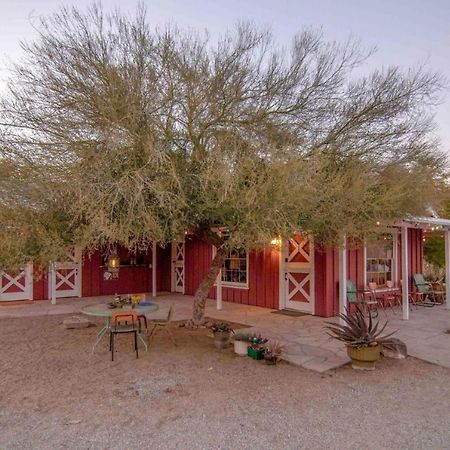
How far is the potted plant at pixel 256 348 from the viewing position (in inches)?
210

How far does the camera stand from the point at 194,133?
5.34m

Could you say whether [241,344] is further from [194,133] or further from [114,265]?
[114,265]

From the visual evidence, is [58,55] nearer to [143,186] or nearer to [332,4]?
[143,186]

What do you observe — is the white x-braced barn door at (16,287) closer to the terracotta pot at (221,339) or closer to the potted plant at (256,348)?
the terracotta pot at (221,339)

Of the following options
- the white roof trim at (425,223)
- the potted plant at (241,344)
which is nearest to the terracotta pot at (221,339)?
the potted plant at (241,344)

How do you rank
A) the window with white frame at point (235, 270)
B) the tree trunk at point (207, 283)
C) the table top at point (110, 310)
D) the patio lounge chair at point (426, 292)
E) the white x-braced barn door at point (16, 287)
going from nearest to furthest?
the table top at point (110, 310) < the tree trunk at point (207, 283) < the patio lounge chair at point (426, 292) < the window with white frame at point (235, 270) < the white x-braced barn door at point (16, 287)

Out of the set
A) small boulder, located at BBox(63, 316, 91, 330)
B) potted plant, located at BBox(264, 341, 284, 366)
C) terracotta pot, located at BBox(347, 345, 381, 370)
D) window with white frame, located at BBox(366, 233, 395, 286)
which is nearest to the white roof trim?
window with white frame, located at BBox(366, 233, 395, 286)

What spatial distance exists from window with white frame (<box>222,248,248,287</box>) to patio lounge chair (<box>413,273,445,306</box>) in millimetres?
4315

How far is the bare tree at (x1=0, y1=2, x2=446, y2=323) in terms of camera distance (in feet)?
14.6

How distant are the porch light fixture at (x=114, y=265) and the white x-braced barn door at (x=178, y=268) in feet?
5.77

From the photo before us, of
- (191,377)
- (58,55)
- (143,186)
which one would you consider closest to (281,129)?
(143,186)

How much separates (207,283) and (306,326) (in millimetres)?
2098

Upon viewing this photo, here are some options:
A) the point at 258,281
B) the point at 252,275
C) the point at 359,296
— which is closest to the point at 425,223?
the point at 359,296

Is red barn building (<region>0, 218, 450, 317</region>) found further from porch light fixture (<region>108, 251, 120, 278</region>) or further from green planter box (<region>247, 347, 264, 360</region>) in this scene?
green planter box (<region>247, 347, 264, 360</region>)
